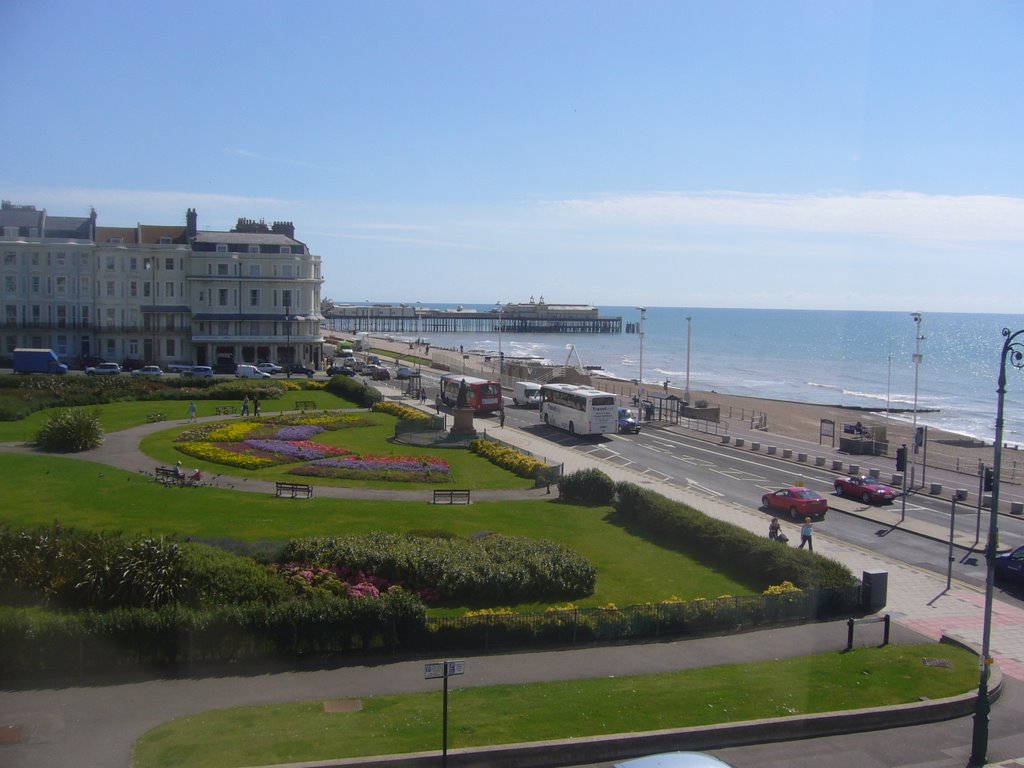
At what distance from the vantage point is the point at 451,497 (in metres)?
29.9

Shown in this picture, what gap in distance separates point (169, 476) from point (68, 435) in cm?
847

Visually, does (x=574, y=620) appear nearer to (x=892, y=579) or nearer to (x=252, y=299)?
(x=892, y=579)

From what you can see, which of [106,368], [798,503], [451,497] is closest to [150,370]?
[106,368]

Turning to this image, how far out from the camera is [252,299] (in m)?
80.3

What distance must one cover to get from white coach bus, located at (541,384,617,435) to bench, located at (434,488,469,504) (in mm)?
18848

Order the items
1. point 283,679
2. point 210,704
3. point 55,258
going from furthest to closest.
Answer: point 55,258 → point 283,679 → point 210,704

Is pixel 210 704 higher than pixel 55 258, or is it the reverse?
pixel 55 258

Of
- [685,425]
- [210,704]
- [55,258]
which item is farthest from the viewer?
[55,258]

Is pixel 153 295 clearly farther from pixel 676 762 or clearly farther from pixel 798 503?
pixel 676 762

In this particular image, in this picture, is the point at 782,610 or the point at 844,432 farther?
the point at 844,432

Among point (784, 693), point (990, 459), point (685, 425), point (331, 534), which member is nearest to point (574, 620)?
point (784, 693)

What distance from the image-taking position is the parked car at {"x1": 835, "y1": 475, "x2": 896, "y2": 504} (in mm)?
33812

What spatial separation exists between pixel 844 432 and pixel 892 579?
38.0m

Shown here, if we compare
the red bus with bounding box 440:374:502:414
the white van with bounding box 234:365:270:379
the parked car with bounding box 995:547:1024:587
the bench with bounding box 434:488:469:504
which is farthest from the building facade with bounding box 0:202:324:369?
the parked car with bounding box 995:547:1024:587
